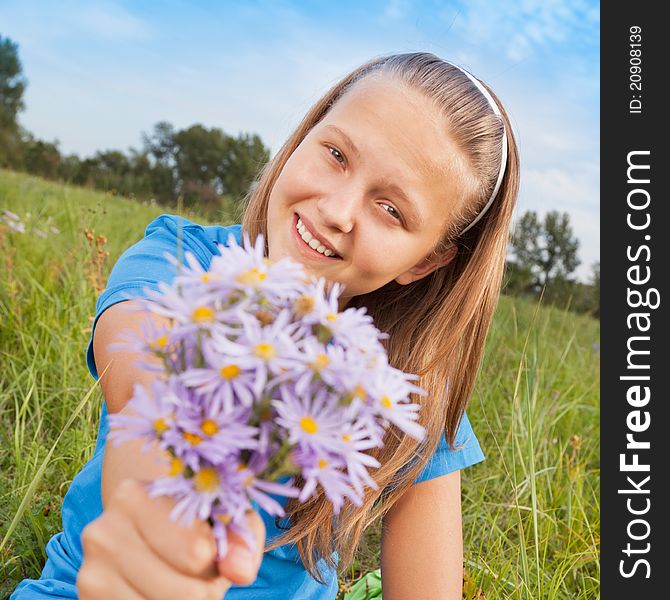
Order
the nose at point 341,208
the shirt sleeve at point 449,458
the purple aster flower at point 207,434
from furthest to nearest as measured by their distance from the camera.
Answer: the shirt sleeve at point 449,458
the nose at point 341,208
the purple aster flower at point 207,434

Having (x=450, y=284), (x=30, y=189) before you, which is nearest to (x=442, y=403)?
(x=450, y=284)

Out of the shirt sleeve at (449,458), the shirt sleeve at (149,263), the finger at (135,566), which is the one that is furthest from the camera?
the shirt sleeve at (449,458)

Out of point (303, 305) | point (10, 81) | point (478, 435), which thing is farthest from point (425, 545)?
point (10, 81)

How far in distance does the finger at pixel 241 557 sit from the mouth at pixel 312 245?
3.15ft

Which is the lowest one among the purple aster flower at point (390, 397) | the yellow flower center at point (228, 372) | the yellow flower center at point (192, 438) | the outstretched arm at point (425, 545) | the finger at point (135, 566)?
the outstretched arm at point (425, 545)

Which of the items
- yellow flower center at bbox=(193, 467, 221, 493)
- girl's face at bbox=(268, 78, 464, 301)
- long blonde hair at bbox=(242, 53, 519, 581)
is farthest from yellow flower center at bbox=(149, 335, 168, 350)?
long blonde hair at bbox=(242, 53, 519, 581)

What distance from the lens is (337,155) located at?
161cm

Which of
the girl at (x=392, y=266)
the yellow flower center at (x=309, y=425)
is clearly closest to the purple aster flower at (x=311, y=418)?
the yellow flower center at (x=309, y=425)

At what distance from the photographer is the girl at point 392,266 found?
5.12 feet

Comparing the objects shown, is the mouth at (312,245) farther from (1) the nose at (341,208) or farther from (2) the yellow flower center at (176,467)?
(2) the yellow flower center at (176,467)

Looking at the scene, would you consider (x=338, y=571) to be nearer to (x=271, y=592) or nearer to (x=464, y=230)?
(x=271, y=592)

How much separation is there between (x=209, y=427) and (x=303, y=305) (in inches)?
5.4

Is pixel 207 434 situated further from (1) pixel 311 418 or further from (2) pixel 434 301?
(2) pixel 434 301

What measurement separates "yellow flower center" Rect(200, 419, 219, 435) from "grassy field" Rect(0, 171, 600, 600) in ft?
4.01
